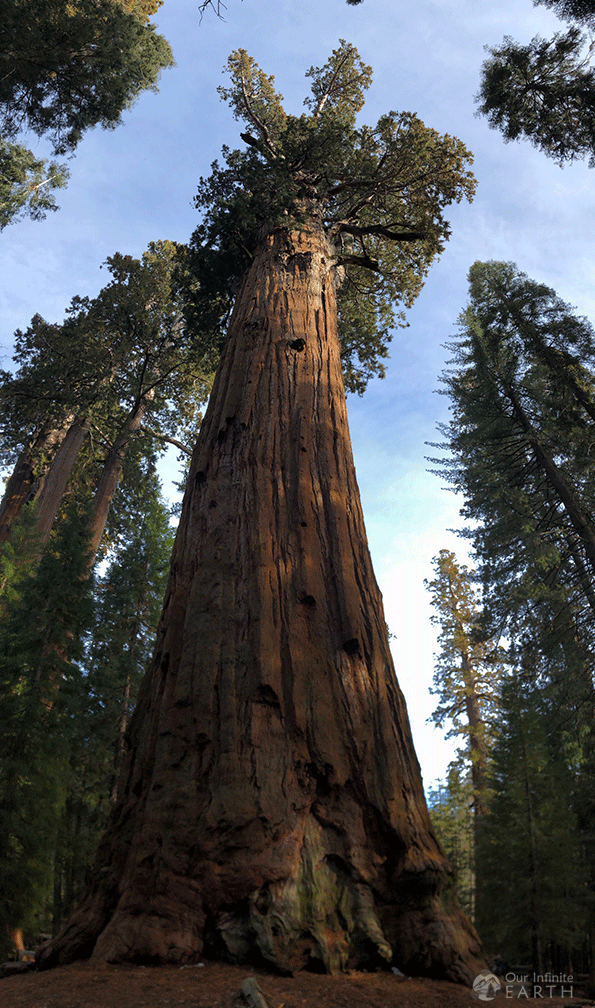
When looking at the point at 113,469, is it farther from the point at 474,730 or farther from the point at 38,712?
the point at 474,730

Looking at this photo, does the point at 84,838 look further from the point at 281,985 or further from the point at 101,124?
the point at 101,124

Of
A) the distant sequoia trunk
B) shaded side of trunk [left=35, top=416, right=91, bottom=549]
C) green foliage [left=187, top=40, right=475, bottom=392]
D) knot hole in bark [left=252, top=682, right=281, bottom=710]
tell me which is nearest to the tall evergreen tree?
green foliage [left=187, top=40, right=475, bottom=392]

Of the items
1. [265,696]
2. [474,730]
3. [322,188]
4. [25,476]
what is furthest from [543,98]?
[474,730]

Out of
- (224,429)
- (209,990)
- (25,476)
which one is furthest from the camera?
(25,476)

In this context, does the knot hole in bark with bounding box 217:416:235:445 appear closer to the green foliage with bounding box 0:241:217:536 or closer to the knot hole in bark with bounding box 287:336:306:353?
the knot hole in bark with bounding box 287:336:306:353

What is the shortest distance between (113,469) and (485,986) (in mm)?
13654

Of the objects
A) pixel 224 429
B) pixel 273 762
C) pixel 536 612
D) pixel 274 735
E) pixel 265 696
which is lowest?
pixel 273 762

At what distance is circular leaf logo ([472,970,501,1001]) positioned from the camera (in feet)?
8.81

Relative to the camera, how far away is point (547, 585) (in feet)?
51.1

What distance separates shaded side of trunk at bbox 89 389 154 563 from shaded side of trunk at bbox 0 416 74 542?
5.76 ft

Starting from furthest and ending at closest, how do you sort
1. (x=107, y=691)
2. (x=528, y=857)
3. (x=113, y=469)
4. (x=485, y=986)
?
(x=113, y=469), (x=107, y=691), (x=528, y=857), (x=485, y=986)

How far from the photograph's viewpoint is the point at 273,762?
3.20 m

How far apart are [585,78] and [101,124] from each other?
9.54 m

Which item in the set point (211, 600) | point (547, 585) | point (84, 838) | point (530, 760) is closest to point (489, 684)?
point (547, 585)
